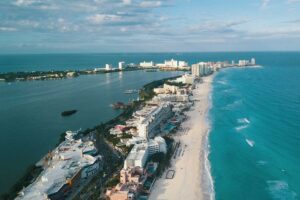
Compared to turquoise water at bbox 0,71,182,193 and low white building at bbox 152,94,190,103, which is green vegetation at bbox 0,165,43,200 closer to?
turquoise water at bbox 0,71,182,193

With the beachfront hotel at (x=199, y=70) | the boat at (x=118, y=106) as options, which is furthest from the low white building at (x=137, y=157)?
the beachfront hotel at (x=199, y=70)

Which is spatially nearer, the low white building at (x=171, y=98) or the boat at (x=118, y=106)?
the boat at (x=118, y=106)

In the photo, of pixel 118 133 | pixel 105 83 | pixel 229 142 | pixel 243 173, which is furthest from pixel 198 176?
pixel 105 83

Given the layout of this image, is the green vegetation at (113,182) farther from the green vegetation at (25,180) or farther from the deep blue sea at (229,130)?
the deep blue sea at (229,130)

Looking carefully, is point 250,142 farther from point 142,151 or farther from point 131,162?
point 131,162

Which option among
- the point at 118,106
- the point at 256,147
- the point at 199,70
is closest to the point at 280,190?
the point at 256,147
